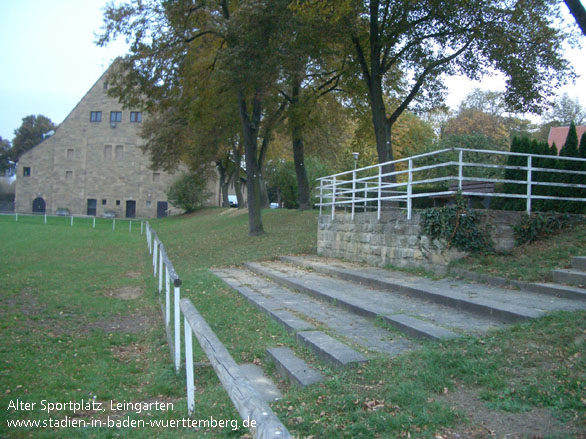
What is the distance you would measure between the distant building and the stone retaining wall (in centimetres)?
4560

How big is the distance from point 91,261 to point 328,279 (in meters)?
10.5

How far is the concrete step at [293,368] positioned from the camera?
4.57 metres

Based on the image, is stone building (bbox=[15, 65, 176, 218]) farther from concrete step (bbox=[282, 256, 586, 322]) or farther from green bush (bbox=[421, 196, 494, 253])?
green bush (bbox=[421, 196, 494, 253])

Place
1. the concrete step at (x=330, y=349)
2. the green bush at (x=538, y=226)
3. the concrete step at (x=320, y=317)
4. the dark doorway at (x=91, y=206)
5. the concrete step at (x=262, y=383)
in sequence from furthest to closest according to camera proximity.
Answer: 1. the dark doorway at (x=91, y=206)
2. the green bush at (x=538, y=226)
3. the concrete step at (x=320, y=317)
4. the concrete step at (x=330, y=349)
5. the concrete step at (x=262, y=383)

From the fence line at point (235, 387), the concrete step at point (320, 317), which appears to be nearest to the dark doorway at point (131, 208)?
the concrete step at point (320, 317)

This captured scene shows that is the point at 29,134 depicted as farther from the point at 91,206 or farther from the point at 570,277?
the point at 570,277

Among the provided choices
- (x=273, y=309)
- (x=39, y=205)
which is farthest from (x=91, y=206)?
(x=273, y=309)

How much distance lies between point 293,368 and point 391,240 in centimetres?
650

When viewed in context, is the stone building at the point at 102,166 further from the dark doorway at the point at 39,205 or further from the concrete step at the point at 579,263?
the concrete step at the point at 579,263

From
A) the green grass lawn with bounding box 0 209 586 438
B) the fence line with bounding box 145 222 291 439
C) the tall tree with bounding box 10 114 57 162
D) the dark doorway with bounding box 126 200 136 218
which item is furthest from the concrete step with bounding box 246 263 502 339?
the tall tree with bounding box 10 114 57 162

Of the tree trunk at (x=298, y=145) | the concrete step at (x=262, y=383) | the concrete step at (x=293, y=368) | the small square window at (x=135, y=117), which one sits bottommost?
the concrete step at (x=262, y=383)

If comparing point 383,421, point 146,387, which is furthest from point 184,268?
point 383,421

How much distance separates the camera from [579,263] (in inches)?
298

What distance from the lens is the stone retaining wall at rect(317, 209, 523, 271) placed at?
9.25 m
